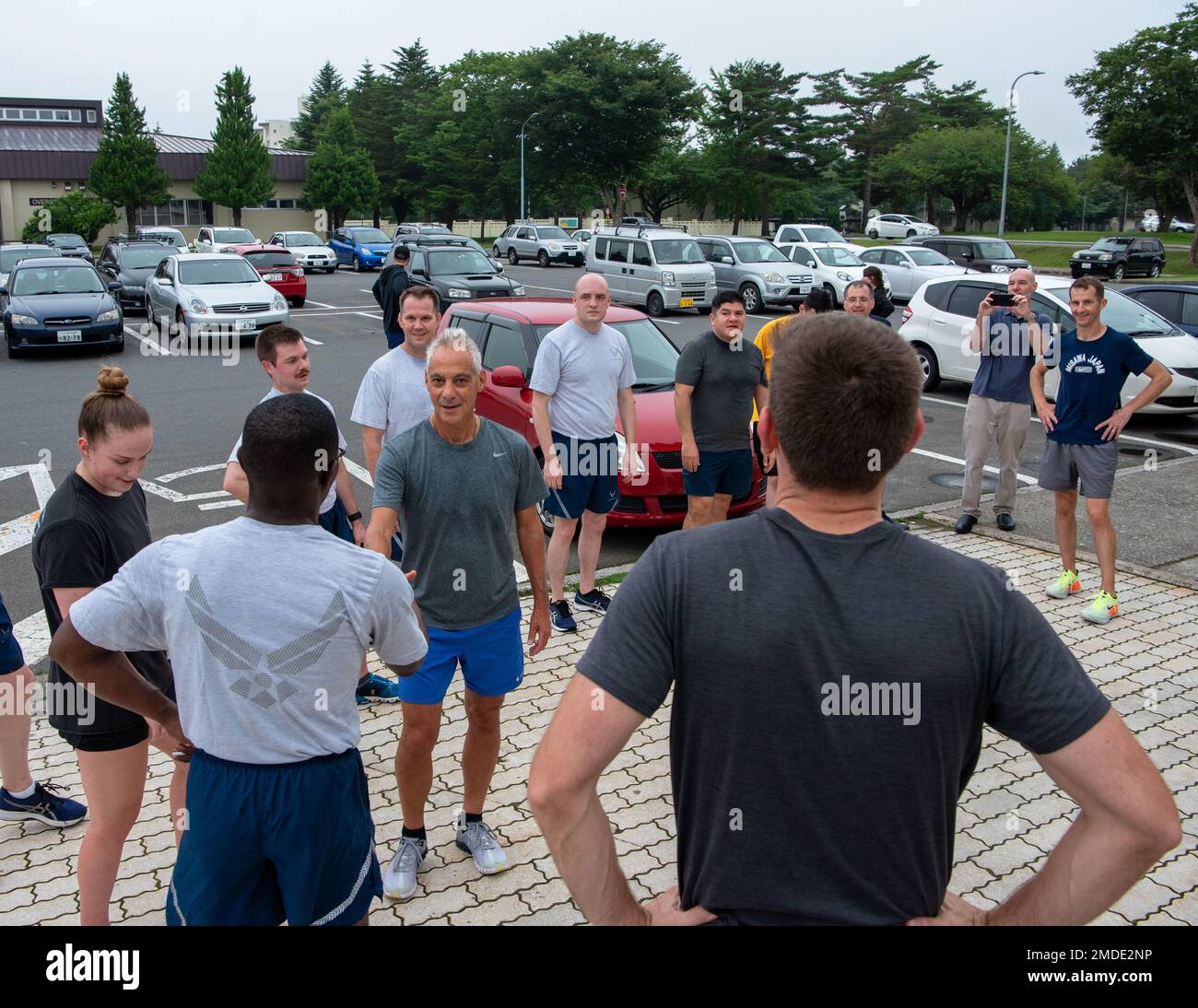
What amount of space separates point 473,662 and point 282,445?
5.93 feet

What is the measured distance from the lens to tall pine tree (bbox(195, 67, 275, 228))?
53469mm

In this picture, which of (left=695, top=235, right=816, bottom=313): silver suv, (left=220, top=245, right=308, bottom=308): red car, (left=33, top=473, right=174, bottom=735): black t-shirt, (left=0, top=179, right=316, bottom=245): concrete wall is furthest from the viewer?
(left=0, top=179, right=316, bottom=245): concrete wall

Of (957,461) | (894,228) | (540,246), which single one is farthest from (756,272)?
(894,228)

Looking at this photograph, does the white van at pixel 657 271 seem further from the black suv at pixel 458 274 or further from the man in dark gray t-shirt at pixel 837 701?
the man in dark gray t-shirt at pixel 837 701

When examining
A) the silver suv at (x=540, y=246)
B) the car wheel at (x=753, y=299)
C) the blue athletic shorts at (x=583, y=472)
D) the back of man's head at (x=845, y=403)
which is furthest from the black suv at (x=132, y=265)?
the back of man's head at (x=845, y=403)

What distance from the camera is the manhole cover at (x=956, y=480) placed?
1002 centimetres

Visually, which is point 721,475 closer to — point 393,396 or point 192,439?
point 393,396

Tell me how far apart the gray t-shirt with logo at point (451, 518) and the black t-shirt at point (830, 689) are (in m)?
2.31

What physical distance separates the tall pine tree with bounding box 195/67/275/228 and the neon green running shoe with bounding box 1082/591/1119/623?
5502 cm

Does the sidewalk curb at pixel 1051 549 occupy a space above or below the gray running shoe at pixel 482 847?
above

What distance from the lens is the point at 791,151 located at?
59.8 m

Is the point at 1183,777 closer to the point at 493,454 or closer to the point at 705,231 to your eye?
the point at 493,454

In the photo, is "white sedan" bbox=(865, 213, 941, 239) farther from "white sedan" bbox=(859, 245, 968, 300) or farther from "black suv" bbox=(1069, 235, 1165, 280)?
"white sedan" bbox=(859, 245, 968, 300)

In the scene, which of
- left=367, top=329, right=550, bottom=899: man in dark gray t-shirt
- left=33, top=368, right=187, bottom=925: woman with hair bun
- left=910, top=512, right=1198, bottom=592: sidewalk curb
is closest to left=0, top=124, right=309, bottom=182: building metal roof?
left=910, top=512, right=1198, bottom=592: sidewalk curb
